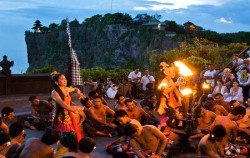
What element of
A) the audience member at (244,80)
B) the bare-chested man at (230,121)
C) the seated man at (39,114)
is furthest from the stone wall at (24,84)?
the bare-chested man at (230,121)

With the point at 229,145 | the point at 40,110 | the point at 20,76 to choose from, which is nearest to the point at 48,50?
the point at 20,76

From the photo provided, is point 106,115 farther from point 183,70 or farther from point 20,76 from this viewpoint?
point 20,76

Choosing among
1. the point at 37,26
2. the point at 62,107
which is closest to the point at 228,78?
the point at 62,107

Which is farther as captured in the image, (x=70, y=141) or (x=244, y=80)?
(x=244, y=80)

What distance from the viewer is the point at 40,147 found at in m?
6.09

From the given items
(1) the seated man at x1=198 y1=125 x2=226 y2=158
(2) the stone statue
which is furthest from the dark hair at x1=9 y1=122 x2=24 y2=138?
(2) the stone statue

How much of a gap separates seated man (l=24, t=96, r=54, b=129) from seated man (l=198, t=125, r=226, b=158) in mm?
5134

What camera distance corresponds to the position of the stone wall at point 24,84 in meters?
15.8

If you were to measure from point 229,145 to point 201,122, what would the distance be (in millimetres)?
1895

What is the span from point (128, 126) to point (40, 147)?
1.56 m

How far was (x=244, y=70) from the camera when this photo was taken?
13.9m

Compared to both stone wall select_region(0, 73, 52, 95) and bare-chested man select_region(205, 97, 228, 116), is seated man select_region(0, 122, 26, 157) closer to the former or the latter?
bare-chested man select_region(205, 97, 228, 116)

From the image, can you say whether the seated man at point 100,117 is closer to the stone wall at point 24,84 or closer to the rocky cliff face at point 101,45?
the stone wall at point 24,84

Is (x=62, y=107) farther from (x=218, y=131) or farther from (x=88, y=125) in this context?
(x=218, y=131)
